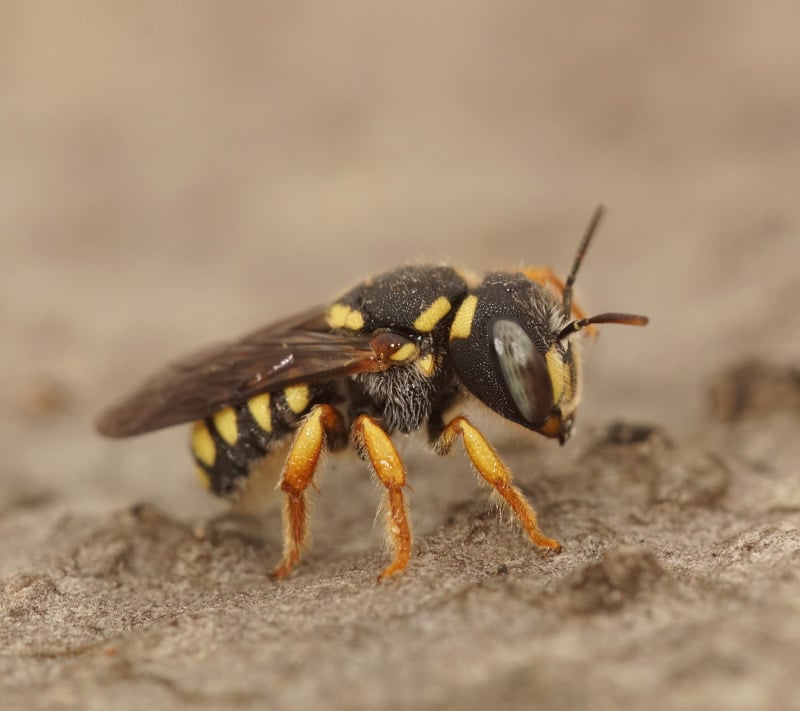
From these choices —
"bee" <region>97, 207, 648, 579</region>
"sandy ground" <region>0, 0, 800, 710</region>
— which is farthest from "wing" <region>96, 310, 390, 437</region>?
"sandy ground" <region>0, 0, 800, 710</region>

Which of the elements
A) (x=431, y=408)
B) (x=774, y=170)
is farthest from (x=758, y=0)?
(x=431, y=408)

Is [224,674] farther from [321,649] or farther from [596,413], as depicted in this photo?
[596,413]

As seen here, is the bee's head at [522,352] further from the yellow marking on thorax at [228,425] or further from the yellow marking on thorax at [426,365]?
the yellow marking on thorax at [228,425]

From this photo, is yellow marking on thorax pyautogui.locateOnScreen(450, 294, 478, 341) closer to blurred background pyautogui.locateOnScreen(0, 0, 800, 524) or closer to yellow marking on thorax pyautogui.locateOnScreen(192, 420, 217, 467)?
blurred background pyautogui.locateOnScreen(0, 0, 800, 524)

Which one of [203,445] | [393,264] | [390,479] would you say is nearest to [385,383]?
[390,479]

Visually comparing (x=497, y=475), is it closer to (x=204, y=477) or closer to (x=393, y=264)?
(x=204, y=477)

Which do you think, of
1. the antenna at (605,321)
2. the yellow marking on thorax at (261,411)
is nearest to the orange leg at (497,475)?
the antenna at (605,321)
